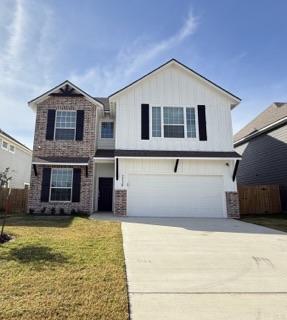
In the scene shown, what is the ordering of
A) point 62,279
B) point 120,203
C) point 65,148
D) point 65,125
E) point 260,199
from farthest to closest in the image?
point 260,199 → point 65,125 → point 65,148 → point 120,203 → point 62,279

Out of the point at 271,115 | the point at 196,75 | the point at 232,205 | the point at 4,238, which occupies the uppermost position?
the point at 196,75

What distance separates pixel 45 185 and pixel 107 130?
5.21m

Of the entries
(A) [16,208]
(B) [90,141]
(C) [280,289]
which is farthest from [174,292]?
(A) [16,208]

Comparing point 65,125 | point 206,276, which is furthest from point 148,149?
point 206,276

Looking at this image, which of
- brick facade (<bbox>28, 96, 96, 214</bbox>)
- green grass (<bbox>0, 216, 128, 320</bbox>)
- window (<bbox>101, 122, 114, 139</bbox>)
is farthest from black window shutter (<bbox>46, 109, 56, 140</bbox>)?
green grass (<bbox>0, 216, 128, 320</bbox>)

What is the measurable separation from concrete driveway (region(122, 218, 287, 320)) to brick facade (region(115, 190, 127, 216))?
5202 millimetres

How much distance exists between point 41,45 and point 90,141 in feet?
18.2

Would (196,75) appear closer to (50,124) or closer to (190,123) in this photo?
(190,123)

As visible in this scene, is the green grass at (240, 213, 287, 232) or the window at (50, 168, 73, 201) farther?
the window at (50, 168, 73, 201)

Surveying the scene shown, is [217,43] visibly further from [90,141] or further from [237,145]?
[237,145]

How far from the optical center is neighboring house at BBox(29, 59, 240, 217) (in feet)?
45.2

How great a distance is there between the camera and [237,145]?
72.2ft

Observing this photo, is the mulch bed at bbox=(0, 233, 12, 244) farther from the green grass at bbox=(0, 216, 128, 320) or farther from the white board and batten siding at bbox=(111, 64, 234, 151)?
the white board and batten siding at bbox=(111, 64, 234, 151)

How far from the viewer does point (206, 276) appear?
468 cm
